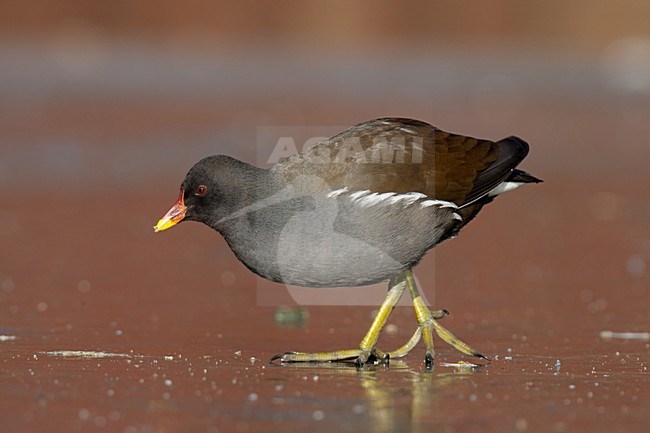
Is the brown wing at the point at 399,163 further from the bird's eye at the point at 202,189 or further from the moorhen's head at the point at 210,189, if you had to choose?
the bird's eye at the point at 202,189

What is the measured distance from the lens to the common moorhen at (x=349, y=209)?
6.05 meters

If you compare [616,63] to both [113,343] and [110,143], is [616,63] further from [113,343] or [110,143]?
[113,343]

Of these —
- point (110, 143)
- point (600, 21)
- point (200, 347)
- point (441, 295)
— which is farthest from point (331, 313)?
point (600, 21)

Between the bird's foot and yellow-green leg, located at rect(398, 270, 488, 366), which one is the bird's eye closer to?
yellow-green leg, located at rect(398, 270, 488, 366)

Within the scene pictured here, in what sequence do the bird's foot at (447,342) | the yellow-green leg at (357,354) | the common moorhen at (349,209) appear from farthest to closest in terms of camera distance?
the bird's foot at (447,342) < the yellow-green leg at (357,354) < the common moorhen at (349,209)

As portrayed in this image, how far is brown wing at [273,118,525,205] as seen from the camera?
626 centimetres

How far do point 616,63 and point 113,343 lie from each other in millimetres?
18703

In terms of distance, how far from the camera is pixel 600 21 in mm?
26609

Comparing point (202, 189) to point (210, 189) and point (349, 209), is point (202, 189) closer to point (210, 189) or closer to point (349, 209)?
point (210, 189)

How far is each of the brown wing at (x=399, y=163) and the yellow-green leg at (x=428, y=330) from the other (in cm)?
49

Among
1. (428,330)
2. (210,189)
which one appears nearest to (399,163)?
(428,330)

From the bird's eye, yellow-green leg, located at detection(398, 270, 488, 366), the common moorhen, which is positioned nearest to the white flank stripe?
the common moorhen

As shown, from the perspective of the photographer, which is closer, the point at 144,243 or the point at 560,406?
the point at 560,406

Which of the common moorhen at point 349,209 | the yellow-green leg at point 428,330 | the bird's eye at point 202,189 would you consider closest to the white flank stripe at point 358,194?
the common moorhen at point 349,209
